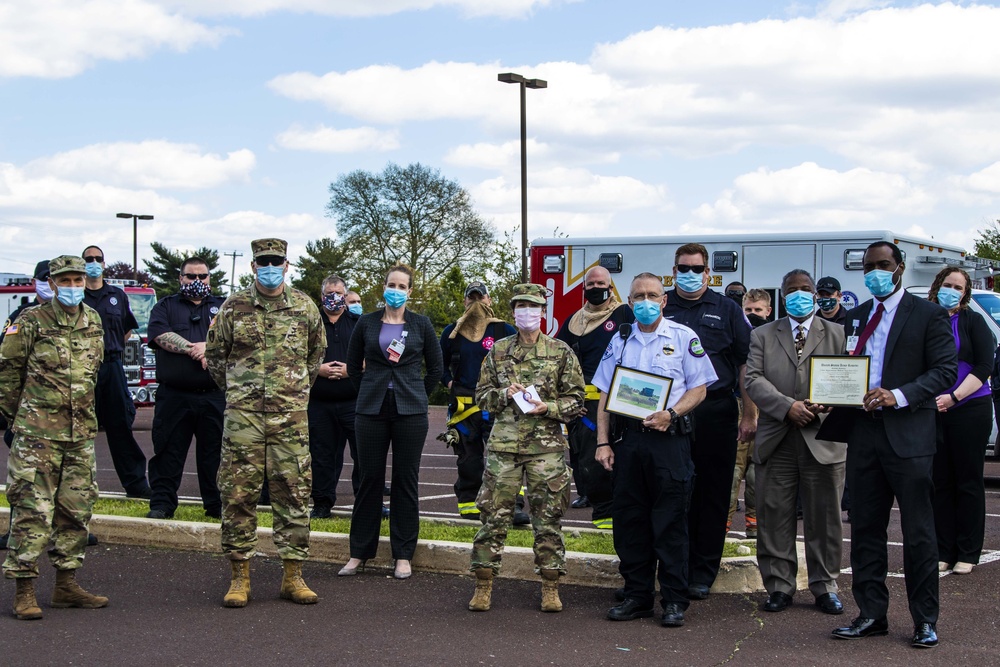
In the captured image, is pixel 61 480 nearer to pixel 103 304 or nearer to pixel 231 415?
pixel 231 415

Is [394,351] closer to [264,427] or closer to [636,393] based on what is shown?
[264,427]

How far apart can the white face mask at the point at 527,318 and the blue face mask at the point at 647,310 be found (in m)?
0.65

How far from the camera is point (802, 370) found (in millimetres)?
6863

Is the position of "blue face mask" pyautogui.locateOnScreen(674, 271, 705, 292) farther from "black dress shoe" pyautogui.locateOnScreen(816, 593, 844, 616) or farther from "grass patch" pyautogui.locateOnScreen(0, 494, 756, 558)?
"black dress shoe" pyautogui.locateOnScreen(816, 593, 844, 616)

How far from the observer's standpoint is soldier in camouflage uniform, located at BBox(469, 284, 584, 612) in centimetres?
682

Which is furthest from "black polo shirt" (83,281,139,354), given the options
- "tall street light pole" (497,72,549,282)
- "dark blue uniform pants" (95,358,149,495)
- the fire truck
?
"tall street light pole" (497,72,549,282)

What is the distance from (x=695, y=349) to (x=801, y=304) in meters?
0.80

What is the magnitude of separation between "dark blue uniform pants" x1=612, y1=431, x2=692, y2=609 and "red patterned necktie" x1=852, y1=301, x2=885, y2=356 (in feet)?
3.64

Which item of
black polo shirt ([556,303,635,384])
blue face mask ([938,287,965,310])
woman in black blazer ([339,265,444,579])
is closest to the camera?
woman in black blazer ([339,265,444,579])

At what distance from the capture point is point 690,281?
7.10 m

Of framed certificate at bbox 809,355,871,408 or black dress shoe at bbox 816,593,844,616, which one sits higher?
framed certificate at bbox 809,355,871,408

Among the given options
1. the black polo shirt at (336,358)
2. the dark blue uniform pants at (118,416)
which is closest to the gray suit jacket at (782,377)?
the black polo shirt at (336,358)

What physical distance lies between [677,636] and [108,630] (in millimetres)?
3135

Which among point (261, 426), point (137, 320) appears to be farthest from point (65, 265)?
point (137, 320)
